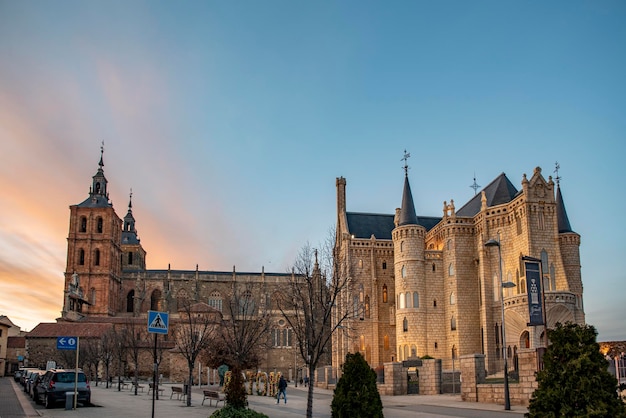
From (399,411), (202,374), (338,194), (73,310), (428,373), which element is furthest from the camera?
(73,310)

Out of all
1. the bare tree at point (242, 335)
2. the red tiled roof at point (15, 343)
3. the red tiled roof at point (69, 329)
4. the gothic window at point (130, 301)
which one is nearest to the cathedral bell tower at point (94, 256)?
the gothic window at point (130, 301)

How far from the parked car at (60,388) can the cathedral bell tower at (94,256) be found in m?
61.7

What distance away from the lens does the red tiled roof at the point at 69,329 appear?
230ft

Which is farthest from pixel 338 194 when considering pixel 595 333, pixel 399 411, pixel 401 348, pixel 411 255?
pixel 595 333

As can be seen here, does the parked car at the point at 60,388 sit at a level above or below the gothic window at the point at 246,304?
below

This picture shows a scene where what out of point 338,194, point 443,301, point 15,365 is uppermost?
point 338,194

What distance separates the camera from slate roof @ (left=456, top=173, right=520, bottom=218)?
2188 inches

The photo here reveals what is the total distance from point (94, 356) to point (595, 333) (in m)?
57.9

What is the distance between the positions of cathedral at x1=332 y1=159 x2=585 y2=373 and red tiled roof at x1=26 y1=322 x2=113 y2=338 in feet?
96.1

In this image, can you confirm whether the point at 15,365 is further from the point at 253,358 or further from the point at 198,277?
the point at 253,358

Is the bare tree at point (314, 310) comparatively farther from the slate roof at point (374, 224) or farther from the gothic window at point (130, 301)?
the gothic window at point (130, 301)

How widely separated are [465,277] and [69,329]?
48.0 m

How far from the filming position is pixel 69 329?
7225cm

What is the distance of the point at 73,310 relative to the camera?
83.1 meters
